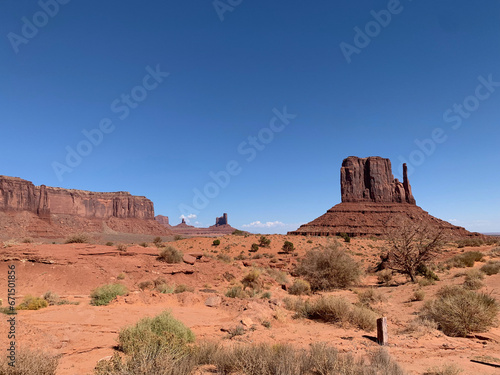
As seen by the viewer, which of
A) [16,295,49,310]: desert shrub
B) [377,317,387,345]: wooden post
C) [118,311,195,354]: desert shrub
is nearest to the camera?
[118,311,195,354]: desert shrub

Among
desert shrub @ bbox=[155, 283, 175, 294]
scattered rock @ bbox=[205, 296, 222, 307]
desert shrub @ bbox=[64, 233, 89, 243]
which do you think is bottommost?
scattered rock @ bbox=[205, 296, 222, 307]

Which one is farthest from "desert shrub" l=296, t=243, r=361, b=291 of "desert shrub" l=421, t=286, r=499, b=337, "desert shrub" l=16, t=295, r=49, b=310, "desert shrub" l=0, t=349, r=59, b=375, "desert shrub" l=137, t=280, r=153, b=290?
"desert shrub" l=0, t=349, r=59, b=375

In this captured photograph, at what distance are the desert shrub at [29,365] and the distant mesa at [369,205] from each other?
63.4 m

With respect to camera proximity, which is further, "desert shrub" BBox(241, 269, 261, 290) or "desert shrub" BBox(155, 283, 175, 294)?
"desert shrub" BBox(241, 269, 261, 290)

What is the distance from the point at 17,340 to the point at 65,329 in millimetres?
1797

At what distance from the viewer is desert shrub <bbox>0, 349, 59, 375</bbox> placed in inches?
156

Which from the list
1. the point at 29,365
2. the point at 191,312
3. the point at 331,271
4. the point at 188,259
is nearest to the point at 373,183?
the point at 331,271

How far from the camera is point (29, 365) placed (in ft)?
13.5

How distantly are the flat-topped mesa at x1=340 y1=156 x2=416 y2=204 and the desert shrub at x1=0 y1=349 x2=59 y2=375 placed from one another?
92651 mm

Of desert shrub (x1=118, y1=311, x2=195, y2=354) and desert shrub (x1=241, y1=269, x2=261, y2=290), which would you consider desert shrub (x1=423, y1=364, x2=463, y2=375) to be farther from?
desert shrub (x1=241, y1=269, x2=261, y2=290)

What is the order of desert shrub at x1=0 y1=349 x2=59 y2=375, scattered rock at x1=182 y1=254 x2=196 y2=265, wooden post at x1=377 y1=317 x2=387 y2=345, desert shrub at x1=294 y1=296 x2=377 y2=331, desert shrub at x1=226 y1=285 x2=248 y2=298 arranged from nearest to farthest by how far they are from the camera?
desert shrub at x1=0 y1=349 x2=59 y2=375 → wooden post at x1=377 y1=317 x2=387 y2=345 → desert shrub at x1=294 y1=296 x2=377 y2=331 → desert shrub at x1=226 y1=285 x2=248 y2=298 → scattered rock at x1=182 y1=254 x2=196 y2=265

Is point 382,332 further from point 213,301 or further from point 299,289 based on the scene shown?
point 299,289

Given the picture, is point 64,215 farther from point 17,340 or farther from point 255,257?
point 17,340

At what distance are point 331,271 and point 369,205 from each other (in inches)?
2910
